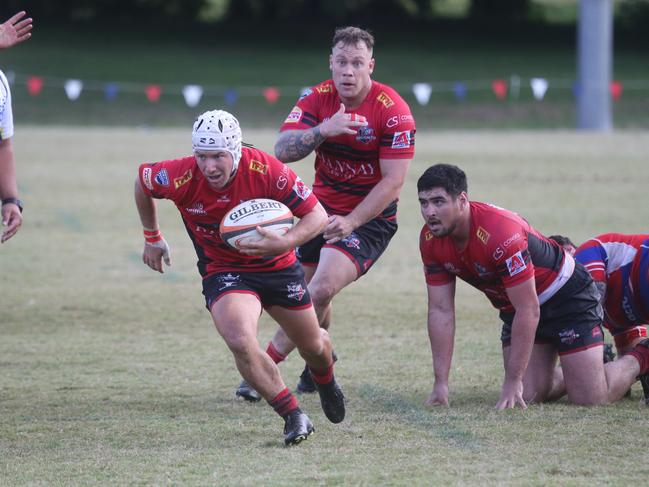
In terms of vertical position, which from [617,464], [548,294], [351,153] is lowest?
[617,464]

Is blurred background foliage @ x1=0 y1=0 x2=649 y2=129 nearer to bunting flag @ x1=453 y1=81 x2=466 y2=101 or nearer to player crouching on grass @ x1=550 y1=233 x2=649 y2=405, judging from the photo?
bunting flag @ x1=453 y1=81 x2=466 y2=101

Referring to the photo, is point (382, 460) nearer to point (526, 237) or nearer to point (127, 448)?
point (127, 448)

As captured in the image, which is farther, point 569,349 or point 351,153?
point 351,153

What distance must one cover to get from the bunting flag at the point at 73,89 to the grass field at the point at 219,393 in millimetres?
22319

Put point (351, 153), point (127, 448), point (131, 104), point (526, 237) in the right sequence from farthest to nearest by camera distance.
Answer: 1. point (131, 104)
2. point (351, 153)
3. point (526, 237)
4. point (127, 448)

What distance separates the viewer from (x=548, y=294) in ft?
22.4

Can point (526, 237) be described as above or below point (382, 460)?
above

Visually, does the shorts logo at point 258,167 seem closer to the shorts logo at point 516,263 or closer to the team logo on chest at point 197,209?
the team logo on chest at point 197,209

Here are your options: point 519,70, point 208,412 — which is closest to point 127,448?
point 208,412

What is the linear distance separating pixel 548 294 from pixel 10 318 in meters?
5.06

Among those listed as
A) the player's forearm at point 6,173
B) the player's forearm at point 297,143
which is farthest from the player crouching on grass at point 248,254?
the player's forearm at point 6,173

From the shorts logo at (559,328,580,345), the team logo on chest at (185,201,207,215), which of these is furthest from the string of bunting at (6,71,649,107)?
the team logo on chest at (185,201,207,215)

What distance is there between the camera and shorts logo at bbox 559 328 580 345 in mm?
6852

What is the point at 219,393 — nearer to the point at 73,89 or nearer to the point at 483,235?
the point at 483,235
